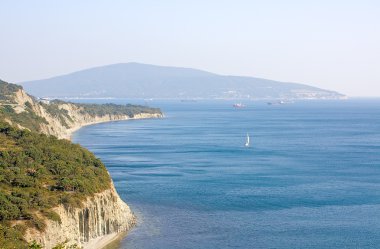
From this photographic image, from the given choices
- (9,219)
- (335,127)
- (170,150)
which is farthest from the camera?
(335,127)

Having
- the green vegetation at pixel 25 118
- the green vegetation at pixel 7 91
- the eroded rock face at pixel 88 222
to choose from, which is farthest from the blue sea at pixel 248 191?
the green vegetation at pixel 7 91

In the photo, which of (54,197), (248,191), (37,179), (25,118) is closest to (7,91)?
(25,118)

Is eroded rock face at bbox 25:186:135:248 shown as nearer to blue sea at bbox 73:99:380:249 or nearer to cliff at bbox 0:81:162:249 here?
cliff at bbox 0:81:162:249

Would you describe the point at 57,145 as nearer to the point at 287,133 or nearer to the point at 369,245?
the point at 369,245

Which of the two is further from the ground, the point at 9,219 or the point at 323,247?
the point at 9,219

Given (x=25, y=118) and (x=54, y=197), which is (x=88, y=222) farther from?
(x=25, y=118)

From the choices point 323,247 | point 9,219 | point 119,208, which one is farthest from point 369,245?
point 9,219

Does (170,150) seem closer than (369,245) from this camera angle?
No

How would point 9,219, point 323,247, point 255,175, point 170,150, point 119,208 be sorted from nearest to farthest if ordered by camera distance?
point 9,219, point 323,247, point 119,208, point 255,175, point 170,150

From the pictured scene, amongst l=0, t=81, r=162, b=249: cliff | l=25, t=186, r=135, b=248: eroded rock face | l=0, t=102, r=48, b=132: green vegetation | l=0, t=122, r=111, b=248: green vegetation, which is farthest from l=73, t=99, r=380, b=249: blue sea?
l=0, t=102, r=48, b=132: green vegetation
